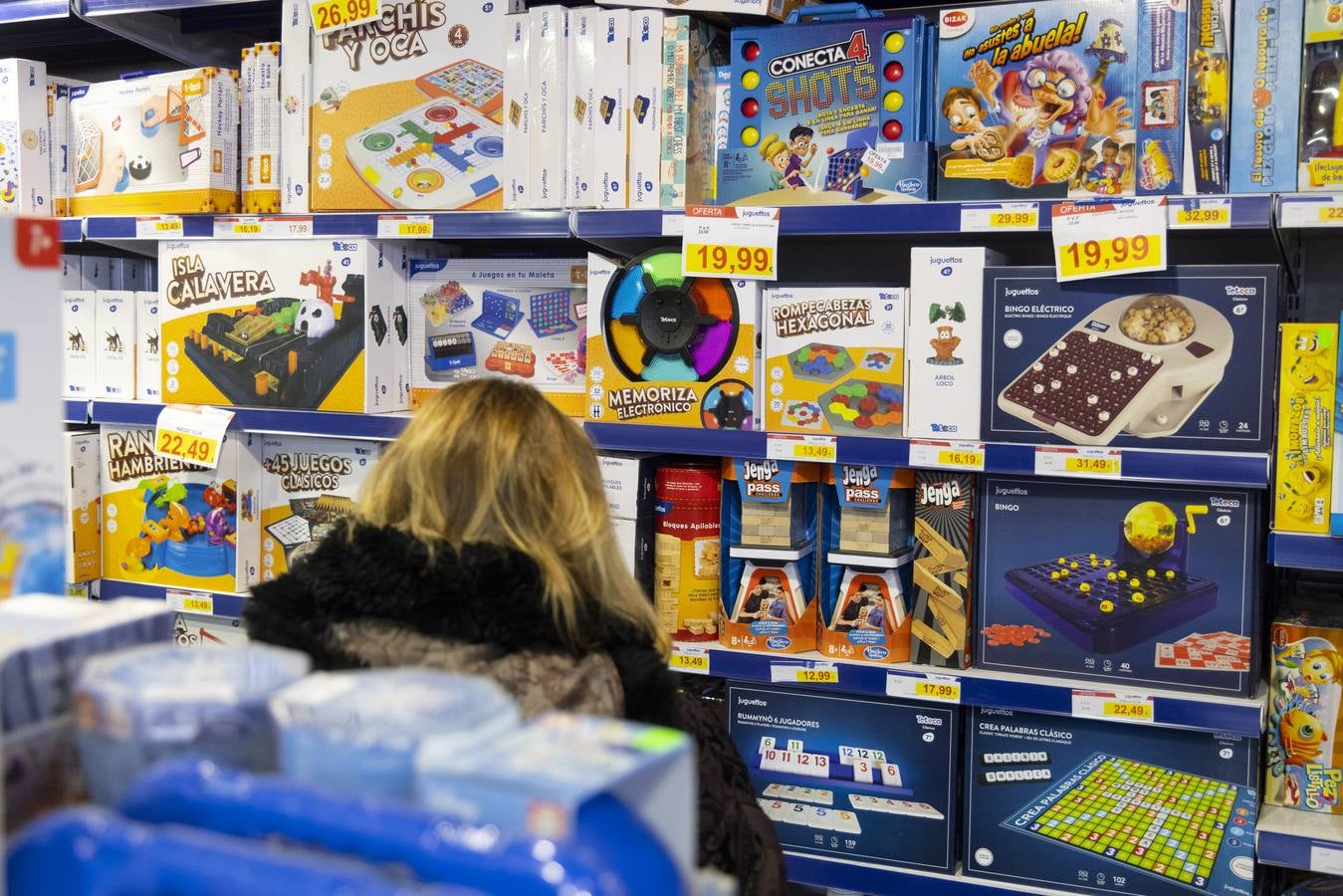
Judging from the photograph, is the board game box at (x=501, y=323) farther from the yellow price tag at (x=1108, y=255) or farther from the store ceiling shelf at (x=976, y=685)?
the yellow price tag at (x=1108, y=255)

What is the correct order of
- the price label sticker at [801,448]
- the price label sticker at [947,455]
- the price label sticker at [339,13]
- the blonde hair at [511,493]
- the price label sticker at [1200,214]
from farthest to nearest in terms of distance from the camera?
the price label sticker at [339,13]
the price label sticker at [801,448]
the price label sticker at [947,455]
the price label sticker at [1200,214]
the blonde hair at [511,493]

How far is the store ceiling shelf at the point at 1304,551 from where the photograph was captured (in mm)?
2406

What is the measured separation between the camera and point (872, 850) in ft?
9.56

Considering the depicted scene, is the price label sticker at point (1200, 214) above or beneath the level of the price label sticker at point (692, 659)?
above

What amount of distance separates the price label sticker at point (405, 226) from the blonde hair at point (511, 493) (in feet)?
4.60

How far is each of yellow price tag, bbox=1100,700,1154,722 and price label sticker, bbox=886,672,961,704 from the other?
30 centimetres

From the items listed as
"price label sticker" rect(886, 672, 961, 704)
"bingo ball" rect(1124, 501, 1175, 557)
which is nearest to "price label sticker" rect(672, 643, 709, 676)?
"price label sticker" rect(886, 672, 961, 704)

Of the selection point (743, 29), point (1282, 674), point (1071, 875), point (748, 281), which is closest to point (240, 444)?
point (748, 281)

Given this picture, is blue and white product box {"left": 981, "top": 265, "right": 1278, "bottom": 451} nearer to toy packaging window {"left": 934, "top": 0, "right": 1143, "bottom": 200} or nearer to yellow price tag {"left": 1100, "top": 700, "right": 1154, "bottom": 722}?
toy packaging window {"left": 934, "top": 0, "right": 1143, "bottom": 200}

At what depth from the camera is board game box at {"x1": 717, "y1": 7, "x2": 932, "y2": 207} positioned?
2799mm

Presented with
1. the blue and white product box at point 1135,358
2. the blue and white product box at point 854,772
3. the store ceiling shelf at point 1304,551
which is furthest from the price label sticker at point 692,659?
the store ceiling shelf at point 1304,551

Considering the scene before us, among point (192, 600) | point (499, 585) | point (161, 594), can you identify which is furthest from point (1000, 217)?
point (161, 594)

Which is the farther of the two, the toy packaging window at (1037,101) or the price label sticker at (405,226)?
the price label sticker at (405,226)

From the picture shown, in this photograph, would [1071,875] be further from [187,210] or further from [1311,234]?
[187,210]
